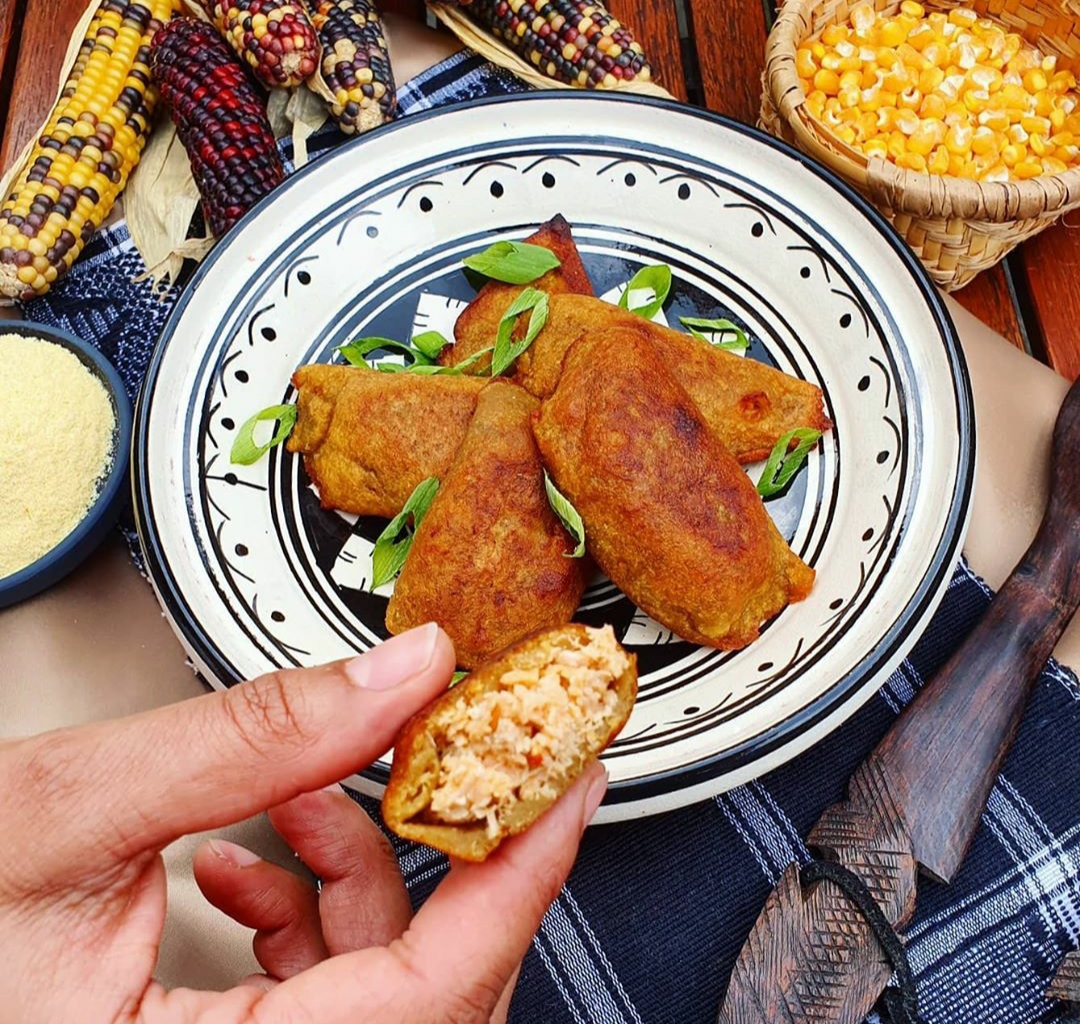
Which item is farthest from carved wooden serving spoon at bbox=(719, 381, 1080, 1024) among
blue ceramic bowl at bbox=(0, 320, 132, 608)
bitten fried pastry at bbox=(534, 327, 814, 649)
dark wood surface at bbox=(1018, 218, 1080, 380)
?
blue ceramic bowl at bbox=(0, 320, 132, 608)

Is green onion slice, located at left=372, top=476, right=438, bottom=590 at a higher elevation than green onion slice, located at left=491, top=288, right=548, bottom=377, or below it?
below

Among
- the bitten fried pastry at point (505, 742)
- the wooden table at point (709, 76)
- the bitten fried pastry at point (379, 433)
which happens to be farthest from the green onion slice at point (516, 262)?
the bitten fried pastry at point (505, 742)

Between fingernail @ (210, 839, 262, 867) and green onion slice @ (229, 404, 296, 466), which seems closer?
fingernail @ (210, 839, 262, 867)

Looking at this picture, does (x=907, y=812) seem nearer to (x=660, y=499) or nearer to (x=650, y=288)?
(x=660, y=499)

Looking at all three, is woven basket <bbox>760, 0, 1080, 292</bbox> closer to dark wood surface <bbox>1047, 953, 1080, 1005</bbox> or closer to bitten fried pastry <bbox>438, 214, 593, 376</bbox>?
bitten fried pastry <bbox>438, 214, 593, 376</bbox>

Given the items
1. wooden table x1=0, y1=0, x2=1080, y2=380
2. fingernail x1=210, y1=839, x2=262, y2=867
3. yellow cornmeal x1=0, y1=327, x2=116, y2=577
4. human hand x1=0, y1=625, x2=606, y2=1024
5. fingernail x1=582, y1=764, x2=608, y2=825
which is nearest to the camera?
human hand x1=0, y1=625, x2=606, y2=1024

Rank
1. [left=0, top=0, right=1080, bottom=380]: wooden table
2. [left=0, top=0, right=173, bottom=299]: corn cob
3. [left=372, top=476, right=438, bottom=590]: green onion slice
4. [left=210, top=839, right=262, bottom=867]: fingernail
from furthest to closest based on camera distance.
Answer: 1. [left=0, top=0, right=1080, bottom=380]: wooden table
2. [left=0, top=0, right=173, bottom=299]: corn cob
3. [left=372, top=476, right=438, bottom=590]: green onion slice
4. [left=210, top=839, right=262, bottom=867]: fingernail

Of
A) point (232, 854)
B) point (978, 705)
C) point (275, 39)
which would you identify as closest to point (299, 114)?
point (275, 39)
